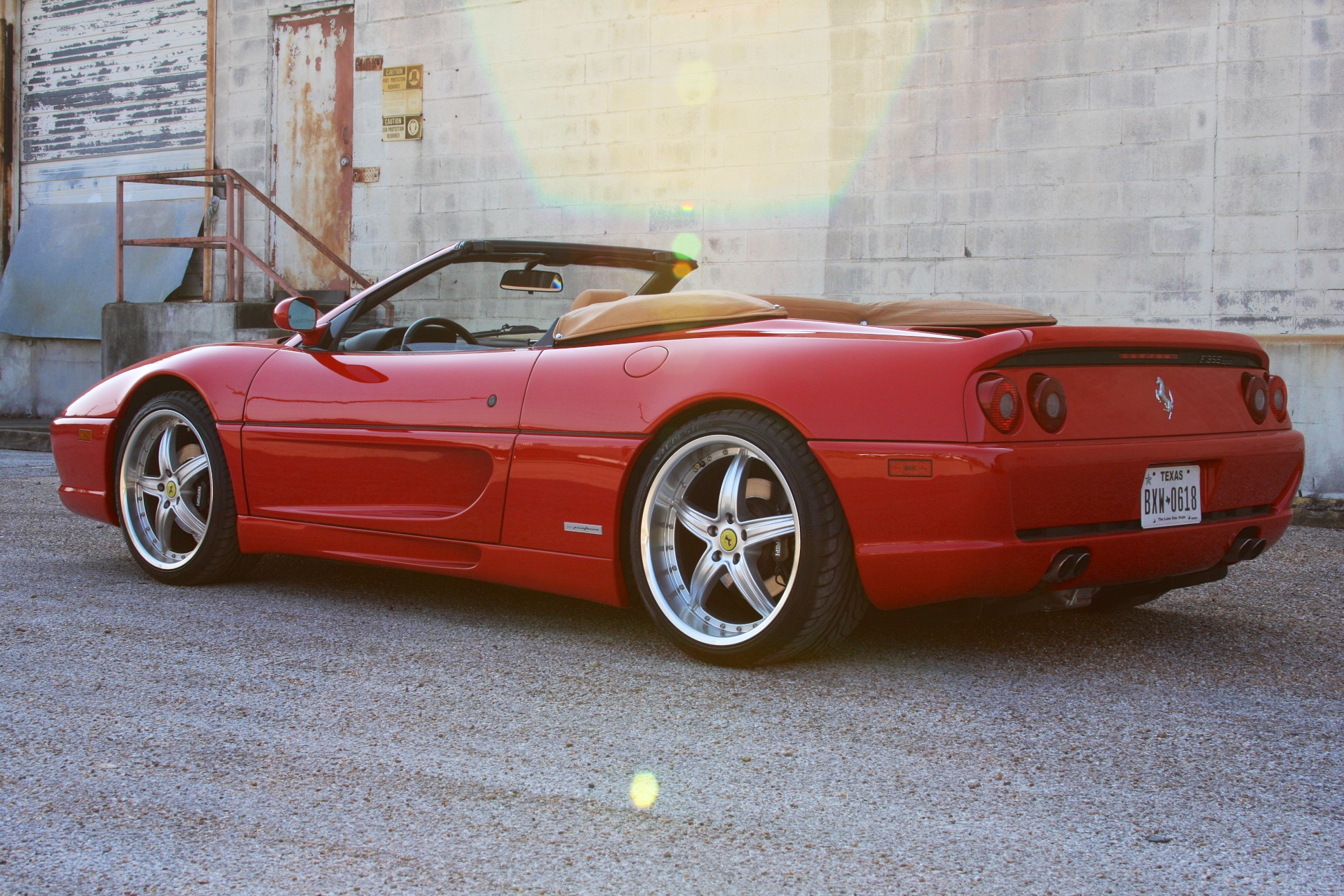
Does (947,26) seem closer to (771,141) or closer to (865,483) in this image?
(771,141)

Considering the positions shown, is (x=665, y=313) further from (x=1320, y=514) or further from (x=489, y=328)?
(x=1320, y=514)

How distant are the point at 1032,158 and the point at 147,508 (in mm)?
6015

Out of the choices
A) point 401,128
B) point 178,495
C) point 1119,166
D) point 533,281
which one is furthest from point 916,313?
point 401,128

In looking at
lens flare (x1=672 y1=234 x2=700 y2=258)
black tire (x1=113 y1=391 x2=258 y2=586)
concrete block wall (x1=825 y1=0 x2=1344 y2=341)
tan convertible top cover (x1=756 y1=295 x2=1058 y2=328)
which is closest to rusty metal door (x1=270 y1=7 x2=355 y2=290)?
lens flare (x1=672 y1=234 x2=700 y2=258)

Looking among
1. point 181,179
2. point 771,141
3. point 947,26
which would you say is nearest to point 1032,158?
point 947,26

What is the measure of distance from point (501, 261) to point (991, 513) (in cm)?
196

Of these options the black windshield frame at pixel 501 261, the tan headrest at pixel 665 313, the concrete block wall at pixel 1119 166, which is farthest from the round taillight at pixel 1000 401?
the concrete block wall at pixel 1119 166

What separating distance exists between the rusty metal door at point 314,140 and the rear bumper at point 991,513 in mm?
9353

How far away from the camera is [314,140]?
454 inches

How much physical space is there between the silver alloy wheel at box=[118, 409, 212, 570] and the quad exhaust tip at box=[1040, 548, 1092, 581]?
2826 mm

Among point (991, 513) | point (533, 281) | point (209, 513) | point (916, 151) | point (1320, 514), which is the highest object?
point (916, 151)

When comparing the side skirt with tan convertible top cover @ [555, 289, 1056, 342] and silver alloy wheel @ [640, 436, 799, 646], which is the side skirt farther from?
tan convertible top cover @ [555, 289, 1056, 342]

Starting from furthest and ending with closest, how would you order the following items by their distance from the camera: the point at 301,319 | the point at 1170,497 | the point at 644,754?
1. the point at 301,319
2. the point at 1170,497
3. the point at 644,754

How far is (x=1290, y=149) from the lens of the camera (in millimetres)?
7426
